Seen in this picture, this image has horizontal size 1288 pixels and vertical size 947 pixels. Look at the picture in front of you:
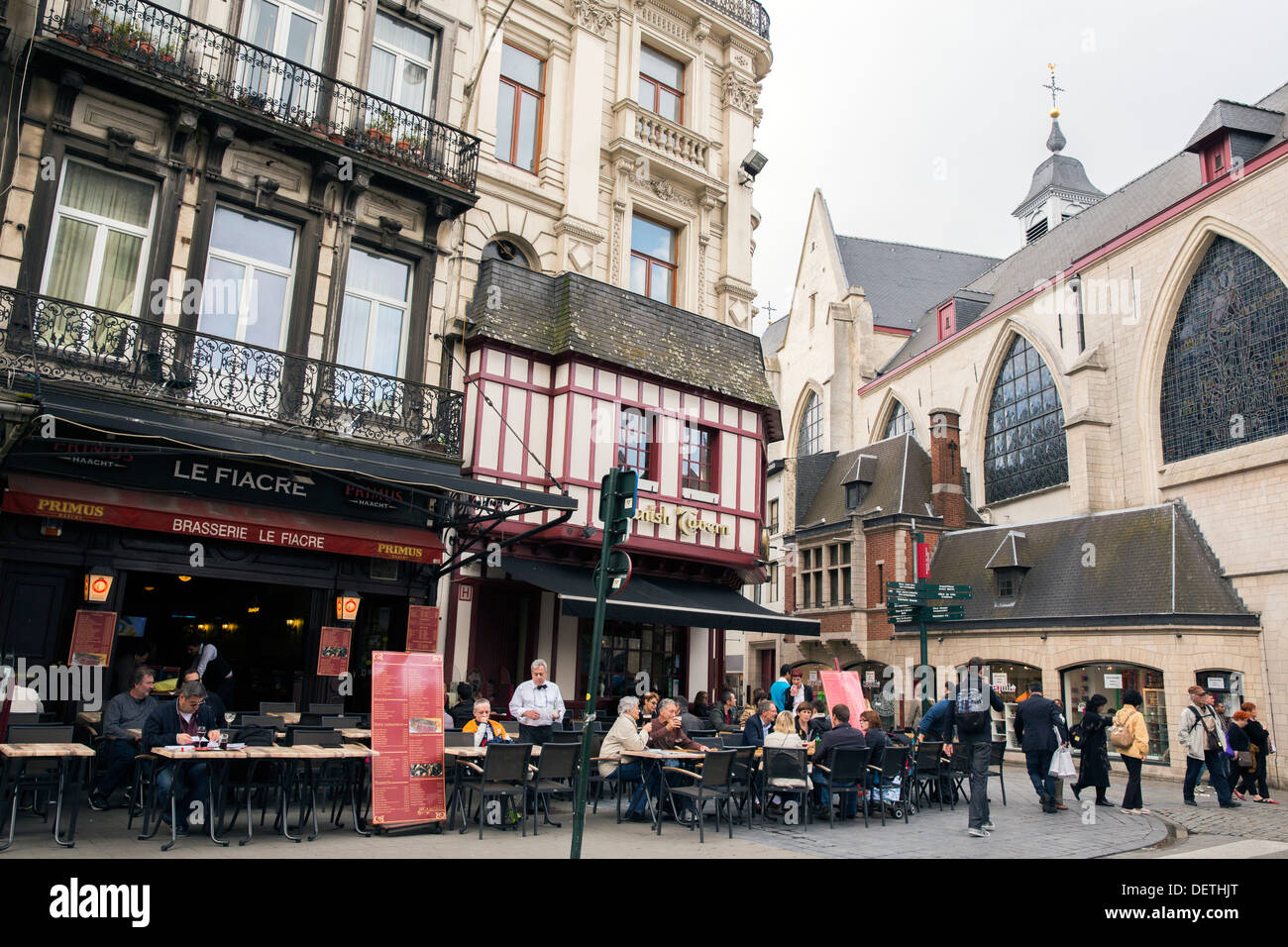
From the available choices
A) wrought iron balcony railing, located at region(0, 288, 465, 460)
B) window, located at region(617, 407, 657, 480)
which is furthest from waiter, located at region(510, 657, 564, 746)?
window, located at region(617, 407, 657, 480)

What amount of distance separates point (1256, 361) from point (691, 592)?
1692cm

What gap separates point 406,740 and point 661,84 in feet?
46.6

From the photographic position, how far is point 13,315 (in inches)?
382

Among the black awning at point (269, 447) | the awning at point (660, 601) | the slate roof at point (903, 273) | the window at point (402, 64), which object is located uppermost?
the slate roof at point (903, 273)

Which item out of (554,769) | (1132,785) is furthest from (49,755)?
(1132,785)

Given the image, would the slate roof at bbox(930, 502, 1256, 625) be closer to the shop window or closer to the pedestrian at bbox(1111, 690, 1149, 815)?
the shop window

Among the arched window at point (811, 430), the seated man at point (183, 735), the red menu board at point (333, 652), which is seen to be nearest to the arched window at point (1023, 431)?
the arched window at point (811, 430)

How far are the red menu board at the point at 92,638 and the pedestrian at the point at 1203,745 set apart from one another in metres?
Result: 14.9

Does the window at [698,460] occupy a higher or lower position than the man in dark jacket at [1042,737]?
higher

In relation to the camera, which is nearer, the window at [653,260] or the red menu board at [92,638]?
the red menu board at [92,638]

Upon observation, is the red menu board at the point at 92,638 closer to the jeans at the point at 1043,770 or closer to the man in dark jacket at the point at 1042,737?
the man in dark jacket at the point at 1042,737

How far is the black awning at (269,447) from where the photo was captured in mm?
8711

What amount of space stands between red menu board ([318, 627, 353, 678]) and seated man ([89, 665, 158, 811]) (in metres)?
2.62
